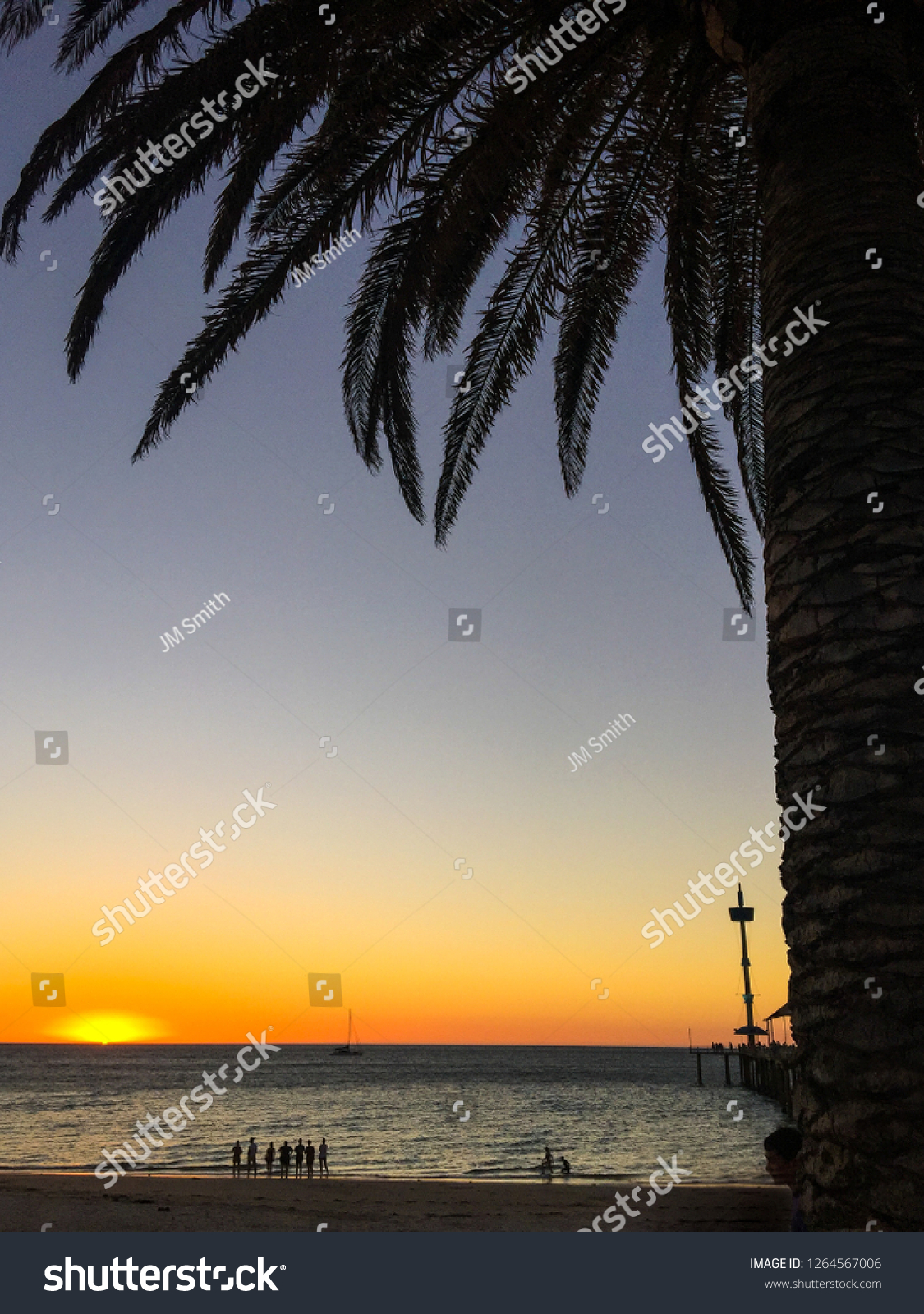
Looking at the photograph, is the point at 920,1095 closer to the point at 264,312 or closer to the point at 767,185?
the point at 767,185

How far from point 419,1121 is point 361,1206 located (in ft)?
181

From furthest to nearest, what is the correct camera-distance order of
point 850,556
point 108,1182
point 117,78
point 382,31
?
point 108,1182, point 117,78, point 382,31, point 850,556

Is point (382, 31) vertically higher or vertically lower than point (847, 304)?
higher

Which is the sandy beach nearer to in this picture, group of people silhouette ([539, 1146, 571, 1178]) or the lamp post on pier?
group of people silhouette ([539, 1146, 571, 1178])

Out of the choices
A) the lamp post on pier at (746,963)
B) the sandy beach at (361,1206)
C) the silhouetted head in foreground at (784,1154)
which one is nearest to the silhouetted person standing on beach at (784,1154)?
the silhouetted head in foreground at (784,1154)

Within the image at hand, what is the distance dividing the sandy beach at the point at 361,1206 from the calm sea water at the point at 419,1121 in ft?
87.8

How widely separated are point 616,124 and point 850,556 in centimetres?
443

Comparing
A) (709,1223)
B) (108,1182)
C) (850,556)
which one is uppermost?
(850,556)

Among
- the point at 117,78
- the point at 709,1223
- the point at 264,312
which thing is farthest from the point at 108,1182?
the point at 117,78

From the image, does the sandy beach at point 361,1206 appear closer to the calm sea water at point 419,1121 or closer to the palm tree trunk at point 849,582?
the palm tree trunk at point 849,582

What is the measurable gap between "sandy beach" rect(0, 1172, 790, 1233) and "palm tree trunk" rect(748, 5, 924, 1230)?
159cm

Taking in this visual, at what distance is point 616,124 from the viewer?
21.8ft

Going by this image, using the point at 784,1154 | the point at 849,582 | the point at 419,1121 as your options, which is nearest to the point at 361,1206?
the point at 784,1154

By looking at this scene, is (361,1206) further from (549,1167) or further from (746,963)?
(746,963)
